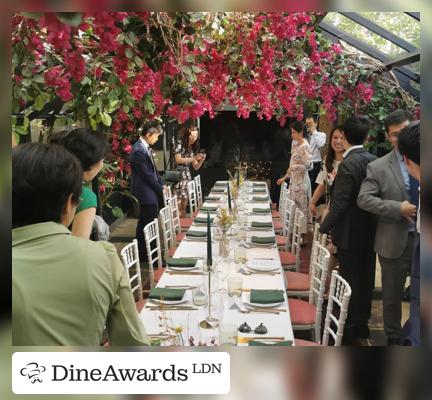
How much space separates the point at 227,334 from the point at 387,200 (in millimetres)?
1271

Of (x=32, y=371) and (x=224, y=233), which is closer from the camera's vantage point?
(x=32, y=371)

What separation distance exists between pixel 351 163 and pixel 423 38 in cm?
135

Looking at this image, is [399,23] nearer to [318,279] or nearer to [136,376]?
[318,279]

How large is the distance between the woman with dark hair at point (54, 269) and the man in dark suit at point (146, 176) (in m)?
2.79

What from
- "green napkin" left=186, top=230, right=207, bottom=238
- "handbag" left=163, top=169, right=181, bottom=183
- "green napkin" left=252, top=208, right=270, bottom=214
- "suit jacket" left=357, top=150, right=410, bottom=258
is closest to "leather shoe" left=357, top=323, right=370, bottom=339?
"suit jacket" left=357, top=150, right=410, bottom=258

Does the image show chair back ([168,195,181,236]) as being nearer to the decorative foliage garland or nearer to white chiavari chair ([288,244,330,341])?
the decorative foliage garland

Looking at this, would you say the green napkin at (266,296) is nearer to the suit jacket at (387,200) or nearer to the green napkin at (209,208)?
the suit jacket at (387,200)

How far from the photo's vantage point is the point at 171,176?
5605 mm

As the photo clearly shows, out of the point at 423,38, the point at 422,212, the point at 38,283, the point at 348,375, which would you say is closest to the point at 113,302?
the point at 38,283

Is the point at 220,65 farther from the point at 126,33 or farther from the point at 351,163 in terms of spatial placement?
the point at 126,33

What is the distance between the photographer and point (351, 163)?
9.93 feet

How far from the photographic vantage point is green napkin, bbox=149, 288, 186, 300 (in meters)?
2.37

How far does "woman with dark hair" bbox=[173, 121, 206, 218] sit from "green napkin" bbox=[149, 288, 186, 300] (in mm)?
2726

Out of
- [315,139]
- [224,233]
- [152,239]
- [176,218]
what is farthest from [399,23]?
[315,139]
